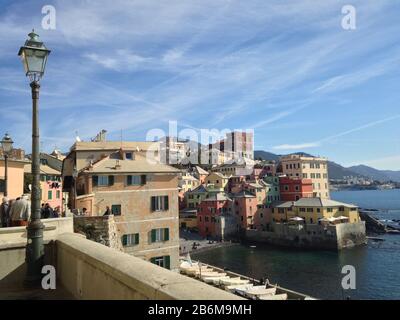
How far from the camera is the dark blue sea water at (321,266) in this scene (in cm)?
4453

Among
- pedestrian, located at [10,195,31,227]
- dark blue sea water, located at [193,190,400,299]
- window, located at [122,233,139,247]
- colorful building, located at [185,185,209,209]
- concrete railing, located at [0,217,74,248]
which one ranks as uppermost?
pedestrian, located at [10,195,31,227]

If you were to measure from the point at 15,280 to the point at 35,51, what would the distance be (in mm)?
4896

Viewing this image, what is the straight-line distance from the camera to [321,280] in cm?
4919

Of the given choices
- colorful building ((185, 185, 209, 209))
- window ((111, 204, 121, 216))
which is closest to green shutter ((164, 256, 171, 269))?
window ((111, 204, 121, 216))

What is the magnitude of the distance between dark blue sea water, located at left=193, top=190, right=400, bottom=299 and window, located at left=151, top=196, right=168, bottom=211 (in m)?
21.7

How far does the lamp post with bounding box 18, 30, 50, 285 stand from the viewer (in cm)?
738

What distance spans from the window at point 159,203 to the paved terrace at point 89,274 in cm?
2292

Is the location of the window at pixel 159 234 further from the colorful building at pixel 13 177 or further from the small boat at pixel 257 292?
the colorful building at pixel 13 177

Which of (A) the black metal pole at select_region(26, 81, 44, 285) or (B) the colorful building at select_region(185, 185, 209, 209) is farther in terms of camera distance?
(B) the colorful building at select_region(185, 185, 209, 209)

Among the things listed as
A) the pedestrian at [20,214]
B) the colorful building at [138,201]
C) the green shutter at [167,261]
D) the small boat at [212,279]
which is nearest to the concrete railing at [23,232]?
the pedestrian at [20,214]

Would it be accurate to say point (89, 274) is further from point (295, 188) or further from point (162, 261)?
point (295, 188)

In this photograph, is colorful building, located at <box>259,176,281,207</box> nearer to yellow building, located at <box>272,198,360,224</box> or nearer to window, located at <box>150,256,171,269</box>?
yellow building, located at <box>272,198,360,224</box>
